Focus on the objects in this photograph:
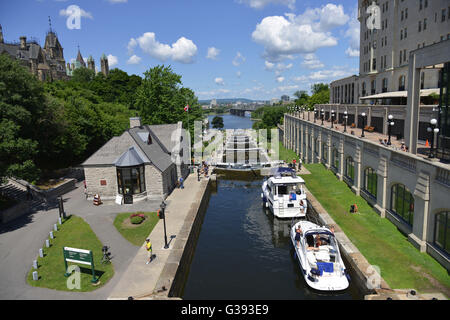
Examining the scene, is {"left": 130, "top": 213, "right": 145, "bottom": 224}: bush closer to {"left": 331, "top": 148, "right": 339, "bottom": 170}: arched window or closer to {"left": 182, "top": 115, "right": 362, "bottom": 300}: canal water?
{"left": 182, "top": 115, "right": 362, "bottom": 300}: canal water

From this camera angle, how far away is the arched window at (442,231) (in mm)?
17109

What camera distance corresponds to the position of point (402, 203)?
22.3 metres

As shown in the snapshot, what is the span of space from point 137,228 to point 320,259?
14.0 metres

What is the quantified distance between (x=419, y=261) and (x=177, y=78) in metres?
51.5

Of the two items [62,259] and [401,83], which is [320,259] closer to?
[62,259]

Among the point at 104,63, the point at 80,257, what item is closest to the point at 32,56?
the point at 104,63

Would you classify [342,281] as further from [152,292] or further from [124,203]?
[124,203]

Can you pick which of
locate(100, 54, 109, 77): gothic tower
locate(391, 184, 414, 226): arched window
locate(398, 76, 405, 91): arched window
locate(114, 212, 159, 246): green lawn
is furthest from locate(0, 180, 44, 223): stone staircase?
locate(100, 54, 109, 77): gothic tower

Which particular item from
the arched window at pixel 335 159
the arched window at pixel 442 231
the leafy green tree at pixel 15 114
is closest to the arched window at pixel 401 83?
the arched window at pixel 335 159

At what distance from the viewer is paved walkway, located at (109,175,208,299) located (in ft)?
52.0

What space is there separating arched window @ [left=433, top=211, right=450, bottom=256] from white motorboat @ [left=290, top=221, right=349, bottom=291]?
5613 millimetres

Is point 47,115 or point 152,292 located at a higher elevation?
point 47,115

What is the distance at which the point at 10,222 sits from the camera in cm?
2670
